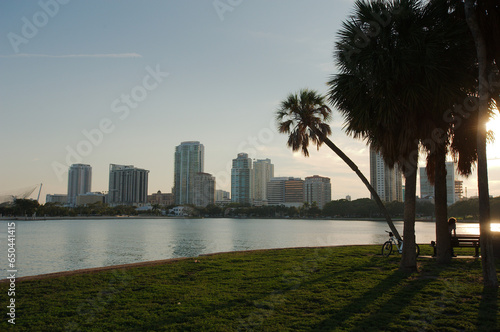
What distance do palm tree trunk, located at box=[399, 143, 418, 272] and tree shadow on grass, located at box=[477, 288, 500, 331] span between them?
10.3ft

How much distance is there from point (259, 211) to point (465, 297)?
174 m

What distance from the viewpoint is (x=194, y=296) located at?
838 cm

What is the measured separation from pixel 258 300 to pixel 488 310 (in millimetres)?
4327

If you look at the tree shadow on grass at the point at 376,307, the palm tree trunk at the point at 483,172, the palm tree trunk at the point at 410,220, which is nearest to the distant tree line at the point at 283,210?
the palm tree trunk at the point at 410,220

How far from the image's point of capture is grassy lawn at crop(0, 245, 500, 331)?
21.1ft

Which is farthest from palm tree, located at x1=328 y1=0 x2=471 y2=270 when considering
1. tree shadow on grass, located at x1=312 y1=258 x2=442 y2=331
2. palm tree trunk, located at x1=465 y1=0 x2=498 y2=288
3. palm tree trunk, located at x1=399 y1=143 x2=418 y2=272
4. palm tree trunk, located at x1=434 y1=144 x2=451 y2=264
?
tree shadow on grass, located at x1=312 y1=258 x2=442 y2=331

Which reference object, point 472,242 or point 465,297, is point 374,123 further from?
point 472,242

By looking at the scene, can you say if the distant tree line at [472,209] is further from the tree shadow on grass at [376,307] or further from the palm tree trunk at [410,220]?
the tree shadow on grass at [376,307]

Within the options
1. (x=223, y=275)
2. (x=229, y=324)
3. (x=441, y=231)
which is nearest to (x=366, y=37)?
(x=441, y=231)

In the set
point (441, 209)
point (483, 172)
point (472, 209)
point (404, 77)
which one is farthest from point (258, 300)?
point (472, 209)

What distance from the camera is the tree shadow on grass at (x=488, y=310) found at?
6.29 m

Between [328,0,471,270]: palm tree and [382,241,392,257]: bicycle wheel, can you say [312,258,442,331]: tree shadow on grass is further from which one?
[382,241,392,257]: bicycle wheel

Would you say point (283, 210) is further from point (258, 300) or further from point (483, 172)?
point (258, 300)

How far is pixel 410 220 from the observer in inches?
477
